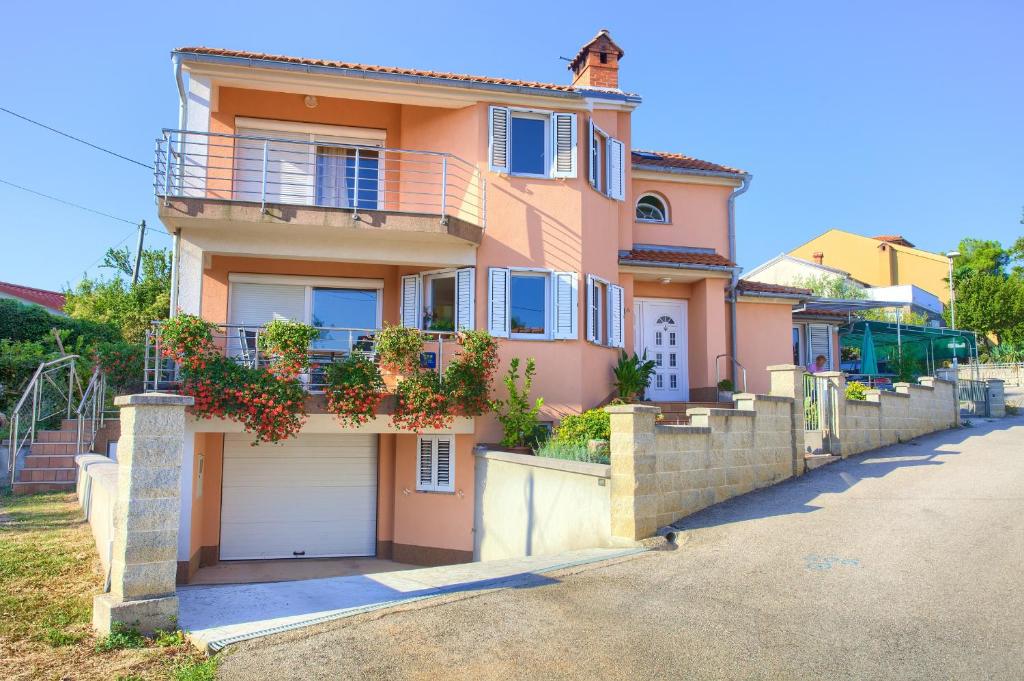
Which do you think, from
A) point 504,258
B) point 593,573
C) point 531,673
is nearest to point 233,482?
point 504,258

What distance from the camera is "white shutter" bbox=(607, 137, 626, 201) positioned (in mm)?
16688

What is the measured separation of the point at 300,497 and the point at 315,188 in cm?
610

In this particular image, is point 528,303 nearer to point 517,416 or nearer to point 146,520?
point 517,416

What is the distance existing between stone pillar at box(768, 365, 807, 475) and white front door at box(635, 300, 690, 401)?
15.8 feet

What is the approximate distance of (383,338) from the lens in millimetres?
13398

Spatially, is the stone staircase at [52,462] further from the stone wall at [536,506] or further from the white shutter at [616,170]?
the white shutter at [616,170]

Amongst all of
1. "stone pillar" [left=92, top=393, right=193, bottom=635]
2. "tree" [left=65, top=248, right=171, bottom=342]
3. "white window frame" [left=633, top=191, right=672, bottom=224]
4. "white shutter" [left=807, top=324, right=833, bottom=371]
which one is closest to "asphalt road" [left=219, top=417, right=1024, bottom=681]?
"stone pillar" [left=92, top=393, right=193, bottom=635]

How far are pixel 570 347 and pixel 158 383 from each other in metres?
7.26

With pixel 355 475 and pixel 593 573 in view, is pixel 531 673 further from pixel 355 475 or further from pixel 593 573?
pixel 355 475

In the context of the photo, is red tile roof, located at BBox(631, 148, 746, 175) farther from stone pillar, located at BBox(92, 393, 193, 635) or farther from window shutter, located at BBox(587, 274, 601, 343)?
stone pillar, located at BBox(92, 393, 193, 635)

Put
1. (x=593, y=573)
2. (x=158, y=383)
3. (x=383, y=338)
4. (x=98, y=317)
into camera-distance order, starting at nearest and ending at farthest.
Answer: (x=593, y=573) < (x=158, y=383) < (x=383, y=338) < (x=98, y=317)

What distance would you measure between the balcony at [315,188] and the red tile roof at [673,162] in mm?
5373

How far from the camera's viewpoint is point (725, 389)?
17.7 metres

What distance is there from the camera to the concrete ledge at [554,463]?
409 inches
